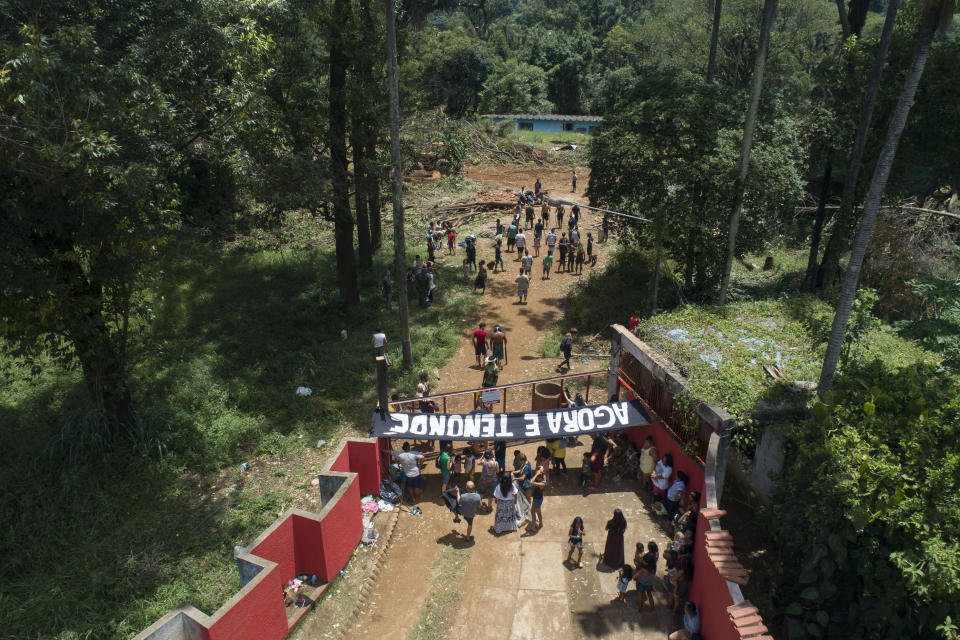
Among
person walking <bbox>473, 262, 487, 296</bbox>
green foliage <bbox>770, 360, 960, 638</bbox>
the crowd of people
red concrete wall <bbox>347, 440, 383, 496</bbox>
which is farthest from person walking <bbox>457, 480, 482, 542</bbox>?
person walking <bbox>473, 262, 487, 296</bbox>

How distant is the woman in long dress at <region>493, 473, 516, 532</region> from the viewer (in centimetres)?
1200

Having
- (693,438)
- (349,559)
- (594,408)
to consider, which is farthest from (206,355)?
(693,438)

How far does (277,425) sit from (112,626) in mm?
6458

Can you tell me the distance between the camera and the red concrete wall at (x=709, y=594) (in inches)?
344

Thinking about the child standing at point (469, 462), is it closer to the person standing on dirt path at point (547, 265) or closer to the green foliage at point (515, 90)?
the person standing on dirt path at point (547, 265)

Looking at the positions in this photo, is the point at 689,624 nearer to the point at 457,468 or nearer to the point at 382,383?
the point at 457,468

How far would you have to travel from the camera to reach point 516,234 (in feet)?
96.3

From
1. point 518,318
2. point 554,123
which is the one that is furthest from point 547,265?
point 554,123

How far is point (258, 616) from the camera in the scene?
30.3 feet

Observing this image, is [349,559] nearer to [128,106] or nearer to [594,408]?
[594,408]

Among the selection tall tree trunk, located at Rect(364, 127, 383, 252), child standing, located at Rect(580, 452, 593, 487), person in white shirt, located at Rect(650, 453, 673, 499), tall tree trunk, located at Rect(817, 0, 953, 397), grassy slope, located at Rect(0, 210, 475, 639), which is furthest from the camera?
tall tree trunk, located at Rect(364, 127, 383, 252)

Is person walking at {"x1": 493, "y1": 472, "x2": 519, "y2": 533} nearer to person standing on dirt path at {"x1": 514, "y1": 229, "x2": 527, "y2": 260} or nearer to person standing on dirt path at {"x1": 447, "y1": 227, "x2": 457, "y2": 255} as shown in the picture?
person standing on dirt path at {"x1": 514, "y1": 229, "x2": 527, "y2": 260}

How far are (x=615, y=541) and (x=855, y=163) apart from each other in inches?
627

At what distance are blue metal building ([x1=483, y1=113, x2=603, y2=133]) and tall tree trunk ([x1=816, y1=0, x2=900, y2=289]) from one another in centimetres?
4044
